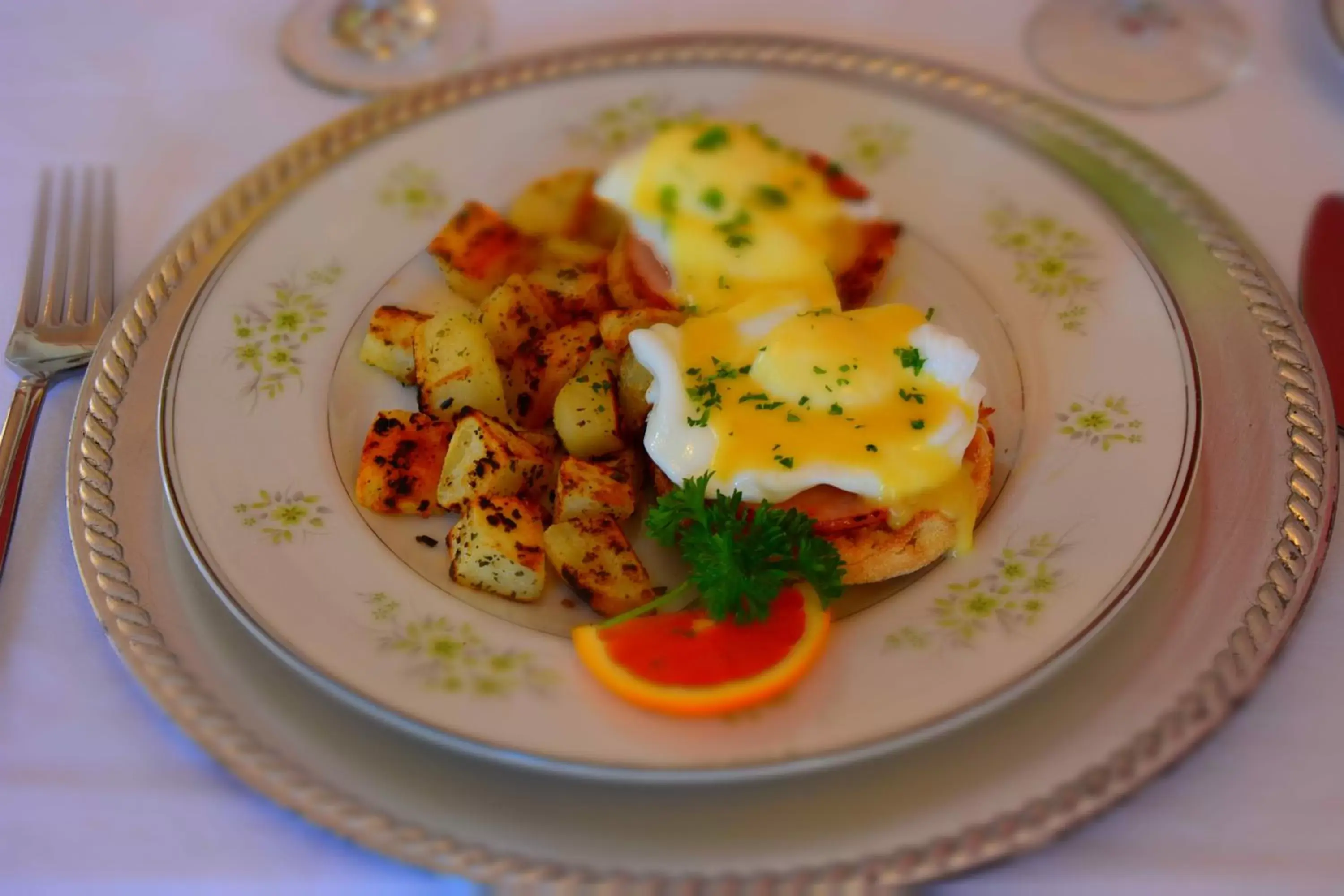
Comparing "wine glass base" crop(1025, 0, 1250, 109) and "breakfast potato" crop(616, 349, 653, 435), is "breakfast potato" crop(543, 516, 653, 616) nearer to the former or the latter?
"breakfast potato" crop(616, 349, 653, 435)

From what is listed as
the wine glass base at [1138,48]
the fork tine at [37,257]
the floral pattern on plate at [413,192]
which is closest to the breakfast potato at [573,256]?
the floral pattern on plate at [413,192]

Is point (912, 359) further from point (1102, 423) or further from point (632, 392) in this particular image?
point (632, 392)

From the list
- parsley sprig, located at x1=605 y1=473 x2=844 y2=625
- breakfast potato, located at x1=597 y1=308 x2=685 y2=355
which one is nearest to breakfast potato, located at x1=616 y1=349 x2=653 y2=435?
breakfast potato, located at x1=597 y1=308 x2=685 y2=355

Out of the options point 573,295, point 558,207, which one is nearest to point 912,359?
point 573,295

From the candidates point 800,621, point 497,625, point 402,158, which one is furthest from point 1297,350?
point 402,158

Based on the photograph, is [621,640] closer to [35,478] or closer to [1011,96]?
[35,478]

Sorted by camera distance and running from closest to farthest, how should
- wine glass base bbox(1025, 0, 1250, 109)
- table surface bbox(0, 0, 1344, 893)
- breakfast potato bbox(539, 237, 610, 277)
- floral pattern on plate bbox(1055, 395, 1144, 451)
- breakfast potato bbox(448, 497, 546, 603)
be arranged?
table surface bbox(0, 0, 1344, 893) < breakfast potato bbox(448, 497, 546, 603) < floral pattern on plate bbox(1055, 395, 1144, 451) < breakfast potato bbox(539, 237, 610, 277) < wine glass base bbox(1025, 0, 1250, 109)

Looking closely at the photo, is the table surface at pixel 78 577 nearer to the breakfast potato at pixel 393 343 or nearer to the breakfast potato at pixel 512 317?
the breakfast potato at pixel 393 343

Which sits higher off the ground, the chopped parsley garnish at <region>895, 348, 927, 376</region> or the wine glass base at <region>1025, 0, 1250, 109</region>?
the wine glass base at <region>1025, 0, 1250, 109</region>
